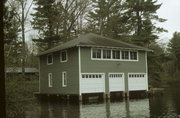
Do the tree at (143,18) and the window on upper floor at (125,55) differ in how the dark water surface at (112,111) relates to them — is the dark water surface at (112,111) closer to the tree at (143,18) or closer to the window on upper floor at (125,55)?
the window on upper floor at (125,55)

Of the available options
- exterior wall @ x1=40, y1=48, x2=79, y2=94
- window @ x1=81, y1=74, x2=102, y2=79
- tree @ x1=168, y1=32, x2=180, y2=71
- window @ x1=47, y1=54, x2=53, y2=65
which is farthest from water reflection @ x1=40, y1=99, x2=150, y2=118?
tree @ x1=168, y1=32, x2=180, y2=71

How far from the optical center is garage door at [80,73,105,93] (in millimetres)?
27234

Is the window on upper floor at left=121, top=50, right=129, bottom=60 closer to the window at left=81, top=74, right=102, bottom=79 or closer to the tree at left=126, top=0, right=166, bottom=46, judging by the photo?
the window at left=81, top=74, right=102, bottom=79

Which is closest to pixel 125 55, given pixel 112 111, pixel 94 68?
pixel 94 68

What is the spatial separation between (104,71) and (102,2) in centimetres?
2561

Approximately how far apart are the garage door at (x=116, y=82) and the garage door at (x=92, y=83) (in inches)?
44.0

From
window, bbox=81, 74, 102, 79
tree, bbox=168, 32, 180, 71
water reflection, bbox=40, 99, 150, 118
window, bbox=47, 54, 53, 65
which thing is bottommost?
water reflection, bbox=40, 99, 150, 118

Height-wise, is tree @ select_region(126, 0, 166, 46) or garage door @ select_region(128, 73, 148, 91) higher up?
tree @ select_region(126, 0, 166, 46)

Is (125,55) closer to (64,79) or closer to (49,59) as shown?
(64,79)

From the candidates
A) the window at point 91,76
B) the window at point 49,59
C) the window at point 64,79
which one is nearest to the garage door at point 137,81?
the window at point 91,76

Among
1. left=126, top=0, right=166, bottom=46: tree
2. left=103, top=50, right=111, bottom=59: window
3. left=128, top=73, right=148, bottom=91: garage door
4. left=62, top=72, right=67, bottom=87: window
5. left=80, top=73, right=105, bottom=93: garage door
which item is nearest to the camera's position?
left=80, top=73, right=105, bottom=93: garage door

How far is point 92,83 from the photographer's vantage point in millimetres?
27891

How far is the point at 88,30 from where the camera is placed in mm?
50156

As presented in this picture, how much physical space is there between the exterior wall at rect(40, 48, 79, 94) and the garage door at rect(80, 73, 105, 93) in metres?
0.70
